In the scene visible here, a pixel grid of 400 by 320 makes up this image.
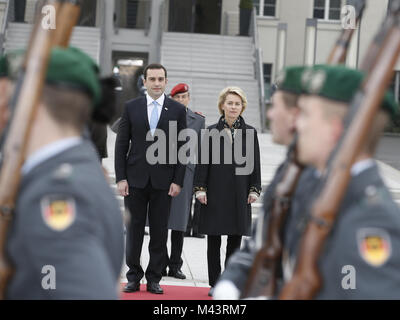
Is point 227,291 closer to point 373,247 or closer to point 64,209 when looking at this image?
point 373,247

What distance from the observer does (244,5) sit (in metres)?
30.5

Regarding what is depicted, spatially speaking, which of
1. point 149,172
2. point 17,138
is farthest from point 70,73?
point 149,172

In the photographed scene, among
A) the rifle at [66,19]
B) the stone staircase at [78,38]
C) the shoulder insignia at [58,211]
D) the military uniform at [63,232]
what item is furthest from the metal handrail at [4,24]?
the shoulder insignia at [58,211]

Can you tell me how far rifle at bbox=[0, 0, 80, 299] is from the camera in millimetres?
2217

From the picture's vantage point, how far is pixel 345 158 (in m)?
2.38

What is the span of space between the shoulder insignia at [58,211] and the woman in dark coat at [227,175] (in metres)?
5.60

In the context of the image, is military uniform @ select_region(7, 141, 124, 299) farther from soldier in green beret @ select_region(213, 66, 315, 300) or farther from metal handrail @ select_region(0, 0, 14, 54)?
metal handrail @ select_region(0, 0, 14, 54)

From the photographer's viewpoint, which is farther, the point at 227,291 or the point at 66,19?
the point at 227,291

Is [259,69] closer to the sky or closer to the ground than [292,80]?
closer to the ground

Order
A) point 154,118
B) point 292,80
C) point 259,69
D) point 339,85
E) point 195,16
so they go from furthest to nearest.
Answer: point 195,16 → point 259,69 → point 154,118 → point 292,80 → point 339,85

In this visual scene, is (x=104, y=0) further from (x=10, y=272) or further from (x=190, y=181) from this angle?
(x=10, y=272)

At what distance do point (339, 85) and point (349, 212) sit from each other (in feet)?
1.40

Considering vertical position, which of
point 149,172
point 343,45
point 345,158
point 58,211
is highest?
point 343,45

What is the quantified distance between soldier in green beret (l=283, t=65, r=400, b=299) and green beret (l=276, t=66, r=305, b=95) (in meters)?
0.14
